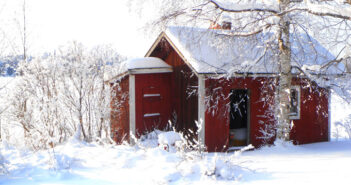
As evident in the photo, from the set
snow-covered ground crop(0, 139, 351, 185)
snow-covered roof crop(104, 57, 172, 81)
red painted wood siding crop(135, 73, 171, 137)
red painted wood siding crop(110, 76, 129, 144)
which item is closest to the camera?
snow-covered ground crop(0, 139, 351, 185)

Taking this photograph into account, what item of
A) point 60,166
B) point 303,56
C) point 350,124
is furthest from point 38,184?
point 350,124

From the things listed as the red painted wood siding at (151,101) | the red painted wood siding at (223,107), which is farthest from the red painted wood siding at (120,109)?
the red painted wood siding at (223,107)

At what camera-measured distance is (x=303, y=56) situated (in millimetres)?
8852

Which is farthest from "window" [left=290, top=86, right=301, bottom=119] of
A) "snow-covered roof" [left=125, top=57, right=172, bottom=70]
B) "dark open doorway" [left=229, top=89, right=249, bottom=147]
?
"snow-covered roof" [left=125, top=57, right=172, bottom=70]

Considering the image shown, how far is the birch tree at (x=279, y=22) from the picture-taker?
25.7 feet

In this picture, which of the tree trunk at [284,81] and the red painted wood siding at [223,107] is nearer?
the tree trunk at [284,81]

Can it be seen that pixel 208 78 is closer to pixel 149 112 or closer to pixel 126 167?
pixel 149 112

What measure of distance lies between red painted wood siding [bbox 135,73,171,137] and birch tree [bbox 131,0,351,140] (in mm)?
2695

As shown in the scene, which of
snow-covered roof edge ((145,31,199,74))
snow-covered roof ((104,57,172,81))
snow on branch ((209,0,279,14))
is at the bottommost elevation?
snow-covered roof ((104,57,172,81))

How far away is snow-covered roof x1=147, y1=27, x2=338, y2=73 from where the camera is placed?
893 cm

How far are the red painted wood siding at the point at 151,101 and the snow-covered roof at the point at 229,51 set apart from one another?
1583 millimetres

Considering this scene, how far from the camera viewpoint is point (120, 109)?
11.9 m

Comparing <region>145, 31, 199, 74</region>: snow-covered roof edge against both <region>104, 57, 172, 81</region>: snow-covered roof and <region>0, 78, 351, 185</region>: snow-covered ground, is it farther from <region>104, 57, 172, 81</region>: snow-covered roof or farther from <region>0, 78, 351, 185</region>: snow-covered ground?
<region>0, 78, 351, 185</region>: snow-covered ground

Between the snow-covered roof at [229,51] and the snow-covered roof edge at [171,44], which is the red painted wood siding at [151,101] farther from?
the snow-covered roof at [229,51]
